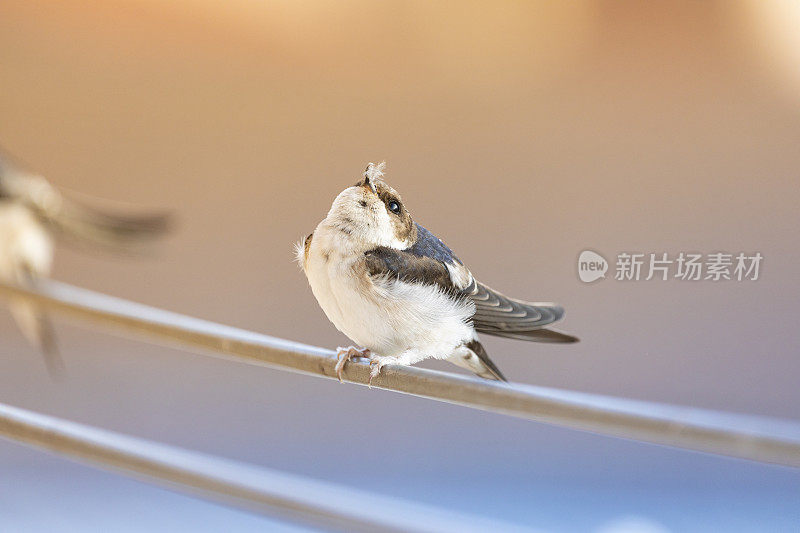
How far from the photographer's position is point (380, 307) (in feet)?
2.84

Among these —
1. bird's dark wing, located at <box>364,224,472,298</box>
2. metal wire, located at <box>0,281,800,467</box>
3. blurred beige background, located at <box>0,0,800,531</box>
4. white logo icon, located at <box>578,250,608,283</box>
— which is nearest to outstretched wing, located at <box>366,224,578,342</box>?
bird's dark wing, located at <box>364,224,472,298</box>

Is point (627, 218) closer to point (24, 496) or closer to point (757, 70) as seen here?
point (757, 70)

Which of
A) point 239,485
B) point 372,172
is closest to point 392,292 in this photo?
point 372,172

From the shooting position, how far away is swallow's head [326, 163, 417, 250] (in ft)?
2.85

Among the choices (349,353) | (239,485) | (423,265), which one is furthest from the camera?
Answer: (423,265)

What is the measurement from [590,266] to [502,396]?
134 cm

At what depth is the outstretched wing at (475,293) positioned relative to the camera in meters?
0.87

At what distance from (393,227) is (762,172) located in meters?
1.18

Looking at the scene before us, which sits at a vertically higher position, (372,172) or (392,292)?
(372,172)

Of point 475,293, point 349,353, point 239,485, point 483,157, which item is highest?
point 483,157

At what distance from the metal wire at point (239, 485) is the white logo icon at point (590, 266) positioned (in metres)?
1.22

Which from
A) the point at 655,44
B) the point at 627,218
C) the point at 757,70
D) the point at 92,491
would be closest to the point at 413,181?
the point at 627,218

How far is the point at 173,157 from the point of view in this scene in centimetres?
180

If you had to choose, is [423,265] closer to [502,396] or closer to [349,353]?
[349,353]
